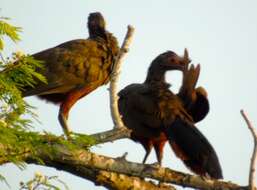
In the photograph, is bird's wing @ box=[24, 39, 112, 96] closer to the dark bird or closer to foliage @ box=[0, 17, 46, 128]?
the dark bird

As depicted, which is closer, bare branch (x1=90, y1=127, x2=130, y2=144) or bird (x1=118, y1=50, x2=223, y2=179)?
bare branch (x1=90, y1=127, x2=130, y2=144)

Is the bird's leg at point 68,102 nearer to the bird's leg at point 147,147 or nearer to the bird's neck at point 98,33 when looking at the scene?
the bird's neck at point 98,33

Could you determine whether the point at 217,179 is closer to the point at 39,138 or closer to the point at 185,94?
the point at 185,94

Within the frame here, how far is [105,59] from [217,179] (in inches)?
103

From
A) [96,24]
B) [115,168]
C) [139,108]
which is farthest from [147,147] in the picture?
[115,168]

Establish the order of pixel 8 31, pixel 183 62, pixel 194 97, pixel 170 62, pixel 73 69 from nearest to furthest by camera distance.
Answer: pixel 8 31 → pixel 73 69 → pixel 194 97 → pixel 183 62 → pixel 170 62

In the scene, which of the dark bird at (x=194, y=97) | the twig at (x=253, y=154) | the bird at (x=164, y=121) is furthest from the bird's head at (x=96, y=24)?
the twig at (x=253, y=154)

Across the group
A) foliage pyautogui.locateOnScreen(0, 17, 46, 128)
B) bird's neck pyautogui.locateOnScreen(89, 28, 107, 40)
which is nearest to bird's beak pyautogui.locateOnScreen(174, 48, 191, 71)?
bird's neck pyautogui.locateOnScreen(89, 28, 107, 40)

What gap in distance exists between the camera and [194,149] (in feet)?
20.5

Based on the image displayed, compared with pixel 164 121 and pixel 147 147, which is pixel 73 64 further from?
pixel 147 147

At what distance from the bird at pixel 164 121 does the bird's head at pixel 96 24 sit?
892 millimetres

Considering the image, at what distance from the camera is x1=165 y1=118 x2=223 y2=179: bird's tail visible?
19.4ft

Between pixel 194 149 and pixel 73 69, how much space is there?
2010 mm

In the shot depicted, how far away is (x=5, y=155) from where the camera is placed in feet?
9.75
